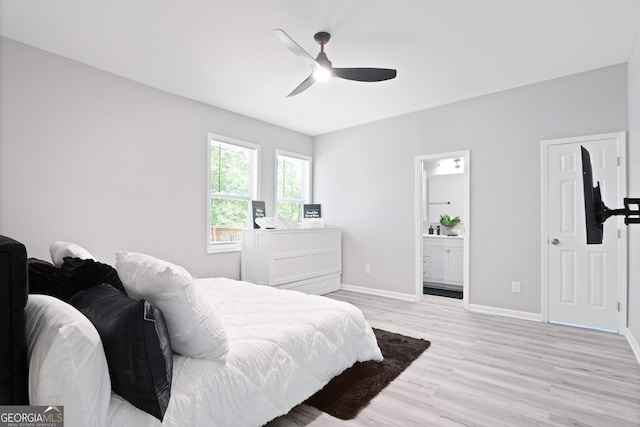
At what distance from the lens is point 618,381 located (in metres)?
2.29

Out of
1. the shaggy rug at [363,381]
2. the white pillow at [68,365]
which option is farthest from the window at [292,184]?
the white pillow at [68,365]

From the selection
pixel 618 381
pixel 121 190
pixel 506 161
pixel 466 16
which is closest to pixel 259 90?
pixel 121 190

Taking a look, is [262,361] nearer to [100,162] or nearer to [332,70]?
[332,70]

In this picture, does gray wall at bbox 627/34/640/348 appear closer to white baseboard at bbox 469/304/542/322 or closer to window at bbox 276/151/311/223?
white baseboard at bbox 469/304/542/322

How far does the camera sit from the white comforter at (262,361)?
1359 mm

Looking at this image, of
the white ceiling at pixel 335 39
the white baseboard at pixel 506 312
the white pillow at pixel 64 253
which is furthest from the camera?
the white baseboard at pixel 506 312

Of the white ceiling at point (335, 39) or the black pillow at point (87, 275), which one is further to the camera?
the white ceiling at point (335, 39)

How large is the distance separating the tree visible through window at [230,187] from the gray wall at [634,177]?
4.25 metres

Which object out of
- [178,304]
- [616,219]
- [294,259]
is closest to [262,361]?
[178,304]

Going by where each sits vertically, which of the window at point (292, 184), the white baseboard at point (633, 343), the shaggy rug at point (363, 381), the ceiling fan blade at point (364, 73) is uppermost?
the ceiling fan blade at point (364, 73)

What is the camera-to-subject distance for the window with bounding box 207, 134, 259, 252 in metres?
4.37

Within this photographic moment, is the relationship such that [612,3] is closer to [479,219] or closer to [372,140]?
[479,219]

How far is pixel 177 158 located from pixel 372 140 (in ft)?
9.49

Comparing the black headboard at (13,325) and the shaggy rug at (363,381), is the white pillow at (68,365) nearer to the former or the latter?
the black headboard at (13,325)
